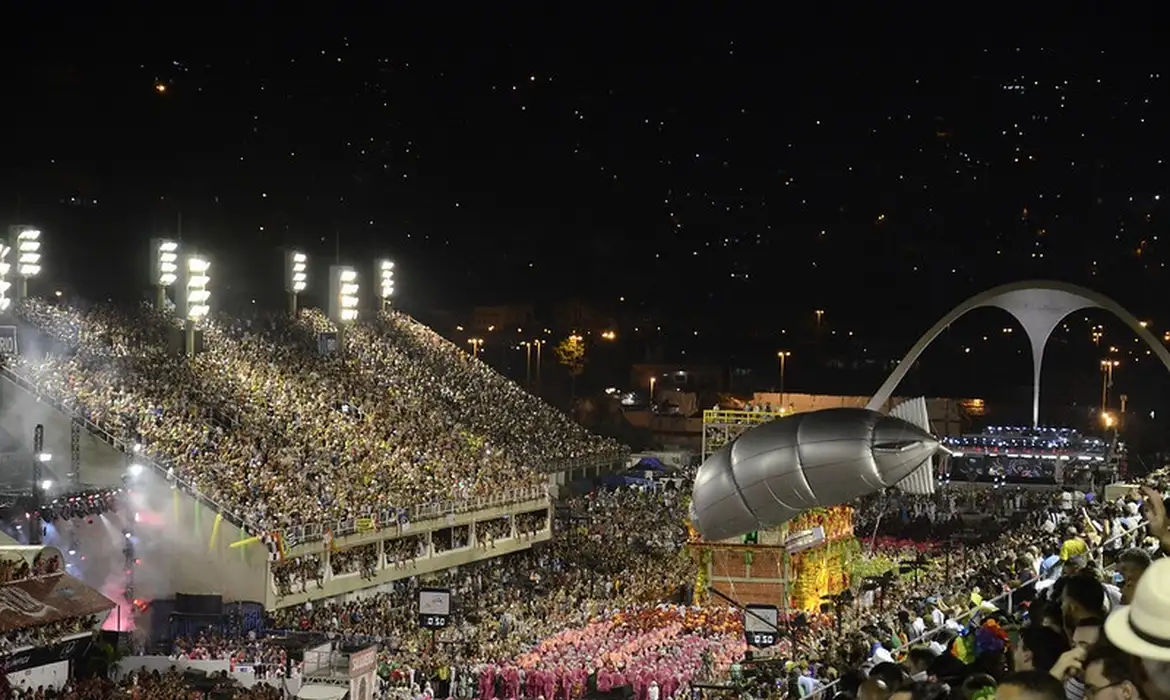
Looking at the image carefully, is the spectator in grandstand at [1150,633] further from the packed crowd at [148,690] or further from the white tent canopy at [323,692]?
the white tent canopy at [323,692]

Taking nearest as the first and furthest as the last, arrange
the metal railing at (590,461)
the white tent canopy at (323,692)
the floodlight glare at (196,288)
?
the white tent canopy at (323,692)
the floodlight glare at (196,288)
the metal railing at (590,461)

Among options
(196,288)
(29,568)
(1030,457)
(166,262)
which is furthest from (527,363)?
(29,568)

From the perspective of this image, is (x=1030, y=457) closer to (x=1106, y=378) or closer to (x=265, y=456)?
(x=1106, y=378)

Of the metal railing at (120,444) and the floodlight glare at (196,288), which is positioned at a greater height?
the floodlight glare at (196,288)

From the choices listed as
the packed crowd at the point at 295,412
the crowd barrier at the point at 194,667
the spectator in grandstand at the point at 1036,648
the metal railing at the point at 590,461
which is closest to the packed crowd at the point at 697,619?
the spectator in grandstand at the point at 1036,648

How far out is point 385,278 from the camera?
2383 inches

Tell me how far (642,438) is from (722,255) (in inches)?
1030

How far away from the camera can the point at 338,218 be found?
6744cm

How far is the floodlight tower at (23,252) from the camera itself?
→ 140ft

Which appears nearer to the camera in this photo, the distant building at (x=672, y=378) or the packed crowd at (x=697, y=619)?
the packed crowd at (x=697, y=619)

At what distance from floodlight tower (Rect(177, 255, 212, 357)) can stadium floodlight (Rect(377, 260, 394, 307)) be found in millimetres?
13829

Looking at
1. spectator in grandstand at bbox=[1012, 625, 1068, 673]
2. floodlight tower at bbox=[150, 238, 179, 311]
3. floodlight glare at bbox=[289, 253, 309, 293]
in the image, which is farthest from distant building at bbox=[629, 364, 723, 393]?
spectator in grandstand at bbox=[1012, 625, 1068, 673]

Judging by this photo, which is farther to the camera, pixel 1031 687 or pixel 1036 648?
pixel 1036 648

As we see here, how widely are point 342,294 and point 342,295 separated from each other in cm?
4
